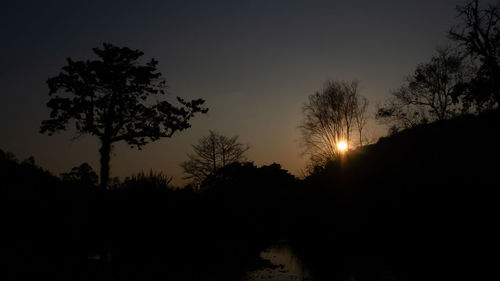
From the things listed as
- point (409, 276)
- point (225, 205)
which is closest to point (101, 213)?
point (225, 205)

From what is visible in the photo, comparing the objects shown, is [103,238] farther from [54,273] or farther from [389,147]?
[389,147]

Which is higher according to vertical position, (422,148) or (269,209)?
(422,148)

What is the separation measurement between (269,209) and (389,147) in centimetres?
1005

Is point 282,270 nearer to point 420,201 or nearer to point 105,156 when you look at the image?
point 420,201

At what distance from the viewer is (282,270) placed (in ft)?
27.1

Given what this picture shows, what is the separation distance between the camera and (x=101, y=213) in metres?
10.9

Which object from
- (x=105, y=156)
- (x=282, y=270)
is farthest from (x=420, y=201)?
(x=105, y=156)

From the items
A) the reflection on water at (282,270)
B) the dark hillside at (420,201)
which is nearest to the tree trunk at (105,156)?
the dark hillside at (420,201)

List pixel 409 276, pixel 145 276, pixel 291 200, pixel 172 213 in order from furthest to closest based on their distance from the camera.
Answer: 1. pixel 291 200
2. pixel 172 213
3. pixel 409 276
4. pixel 145 276

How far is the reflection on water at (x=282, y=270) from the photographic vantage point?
738cm

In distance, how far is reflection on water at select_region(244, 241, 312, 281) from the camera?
24.2ft

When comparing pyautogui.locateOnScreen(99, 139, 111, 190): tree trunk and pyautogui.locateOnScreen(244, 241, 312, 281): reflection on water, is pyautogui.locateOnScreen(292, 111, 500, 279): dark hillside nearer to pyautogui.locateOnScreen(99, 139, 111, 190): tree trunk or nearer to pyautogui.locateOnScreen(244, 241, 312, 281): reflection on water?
pyautogui.locateOnScreen(244, 241, 312, 281): reflection on water

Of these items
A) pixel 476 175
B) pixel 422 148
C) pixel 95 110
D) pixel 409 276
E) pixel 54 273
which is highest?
pixel 95 110

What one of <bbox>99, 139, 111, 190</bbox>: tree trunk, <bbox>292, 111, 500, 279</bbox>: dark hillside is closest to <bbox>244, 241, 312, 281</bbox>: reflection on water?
<bbox>292, 111, 500, 279</bbox>: dark hillside
